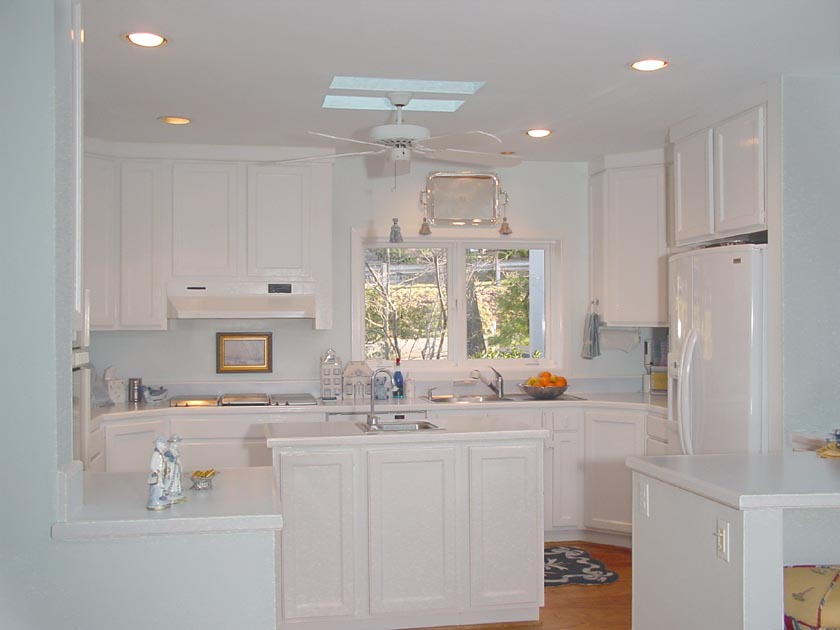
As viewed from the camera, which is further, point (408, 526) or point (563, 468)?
point (563, 468)

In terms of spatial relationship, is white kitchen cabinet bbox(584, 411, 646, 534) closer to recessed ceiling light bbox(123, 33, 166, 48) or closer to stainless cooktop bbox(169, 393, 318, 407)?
stainless cooktop bbox(169, 393, 318, 407)

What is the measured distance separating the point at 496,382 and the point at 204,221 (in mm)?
2113

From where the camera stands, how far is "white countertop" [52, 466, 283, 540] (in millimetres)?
2350

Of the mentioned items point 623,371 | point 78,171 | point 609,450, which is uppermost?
point 78,171

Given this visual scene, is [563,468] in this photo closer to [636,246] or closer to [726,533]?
[636,246]

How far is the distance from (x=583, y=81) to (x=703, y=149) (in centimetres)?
95

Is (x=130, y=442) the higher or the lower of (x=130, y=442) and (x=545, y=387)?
the lower

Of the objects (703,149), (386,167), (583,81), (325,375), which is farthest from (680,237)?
(325,375)

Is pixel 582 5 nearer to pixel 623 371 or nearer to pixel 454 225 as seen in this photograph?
pixel 454 225

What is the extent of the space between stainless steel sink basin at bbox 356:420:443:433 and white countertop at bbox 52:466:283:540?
1256mm

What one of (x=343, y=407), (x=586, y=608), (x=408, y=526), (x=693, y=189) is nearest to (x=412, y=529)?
(x=408, y=526)

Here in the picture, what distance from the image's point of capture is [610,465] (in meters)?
5.49

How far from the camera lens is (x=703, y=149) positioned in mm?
4664

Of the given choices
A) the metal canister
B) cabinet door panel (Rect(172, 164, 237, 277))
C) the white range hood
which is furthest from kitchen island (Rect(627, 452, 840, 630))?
the metal canister
